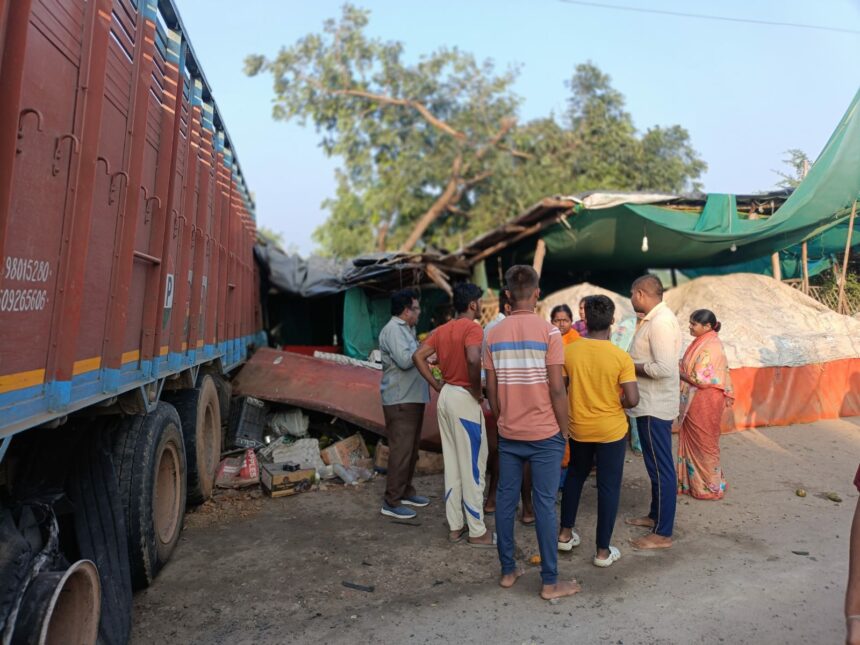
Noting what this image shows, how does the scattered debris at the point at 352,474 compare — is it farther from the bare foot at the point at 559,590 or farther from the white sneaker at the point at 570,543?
the bare foot at the point at 559,590

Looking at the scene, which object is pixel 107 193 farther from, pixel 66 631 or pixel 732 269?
pixel 732 269

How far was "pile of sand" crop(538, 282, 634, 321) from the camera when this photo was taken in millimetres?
9328

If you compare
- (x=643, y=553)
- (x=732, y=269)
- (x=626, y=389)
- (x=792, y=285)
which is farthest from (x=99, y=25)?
(x=732, y=269)

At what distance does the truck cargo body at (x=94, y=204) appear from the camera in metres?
2.06

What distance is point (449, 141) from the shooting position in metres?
18.0

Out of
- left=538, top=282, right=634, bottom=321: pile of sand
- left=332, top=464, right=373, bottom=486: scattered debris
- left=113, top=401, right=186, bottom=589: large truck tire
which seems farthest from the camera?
left=538, top=282, right=634, bottom=321: pile of sand

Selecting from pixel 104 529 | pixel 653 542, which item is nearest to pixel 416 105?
pixel 653 542

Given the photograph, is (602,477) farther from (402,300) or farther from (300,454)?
(300,454)

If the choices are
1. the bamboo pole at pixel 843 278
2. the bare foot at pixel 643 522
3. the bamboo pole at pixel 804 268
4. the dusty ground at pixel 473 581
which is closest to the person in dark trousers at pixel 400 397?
the dusty ground at pixel 473 581

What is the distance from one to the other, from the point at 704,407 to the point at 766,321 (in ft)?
13.5

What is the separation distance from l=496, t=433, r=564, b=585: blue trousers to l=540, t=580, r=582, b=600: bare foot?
31 millimetres

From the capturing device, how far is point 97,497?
3.16 m

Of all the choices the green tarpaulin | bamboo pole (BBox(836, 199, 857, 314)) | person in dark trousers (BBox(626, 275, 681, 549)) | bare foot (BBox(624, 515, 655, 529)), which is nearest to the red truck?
person in dark trousers (BBox(626, 275, 681, 549))

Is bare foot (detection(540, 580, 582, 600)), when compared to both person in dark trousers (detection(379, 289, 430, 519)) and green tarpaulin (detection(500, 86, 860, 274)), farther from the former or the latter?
green tarpaulin (detection(500, 86, 860, 274))
